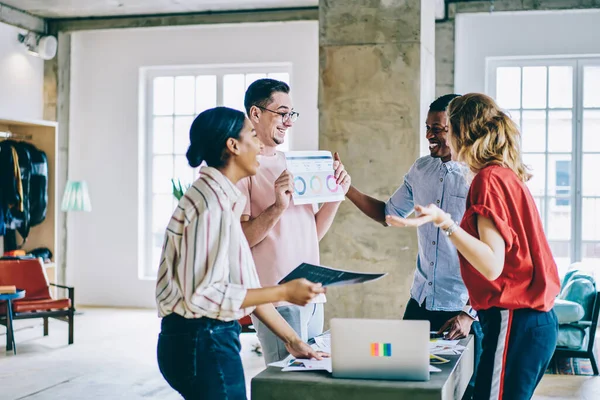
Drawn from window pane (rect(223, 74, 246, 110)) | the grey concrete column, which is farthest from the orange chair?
the grey concrete column

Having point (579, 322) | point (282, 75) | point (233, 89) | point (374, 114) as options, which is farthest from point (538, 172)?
point (374, 114)

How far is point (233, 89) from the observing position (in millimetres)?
9953

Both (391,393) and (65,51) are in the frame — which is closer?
(391,393)

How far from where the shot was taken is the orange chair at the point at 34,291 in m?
7.61

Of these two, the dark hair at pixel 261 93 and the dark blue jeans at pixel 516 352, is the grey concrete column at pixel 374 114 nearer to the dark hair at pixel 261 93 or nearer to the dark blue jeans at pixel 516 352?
the dark hair at pixel 261 93

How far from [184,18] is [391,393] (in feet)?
27.0

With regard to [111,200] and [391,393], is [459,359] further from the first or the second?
[111,200]

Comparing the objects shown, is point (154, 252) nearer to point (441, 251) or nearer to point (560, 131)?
point (560, 131)

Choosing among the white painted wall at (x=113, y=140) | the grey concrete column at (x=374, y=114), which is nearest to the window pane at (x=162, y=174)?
the white painted wall at (x=113, y=140)

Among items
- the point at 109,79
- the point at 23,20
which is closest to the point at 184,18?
the point at 109,79

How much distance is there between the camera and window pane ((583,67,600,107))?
28.8 ft

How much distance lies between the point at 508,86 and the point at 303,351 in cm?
713

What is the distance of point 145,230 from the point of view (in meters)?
10.3

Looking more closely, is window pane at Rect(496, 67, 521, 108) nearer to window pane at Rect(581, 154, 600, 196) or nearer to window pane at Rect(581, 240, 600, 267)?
window pane at Rect(581, 154, 600, 196)
